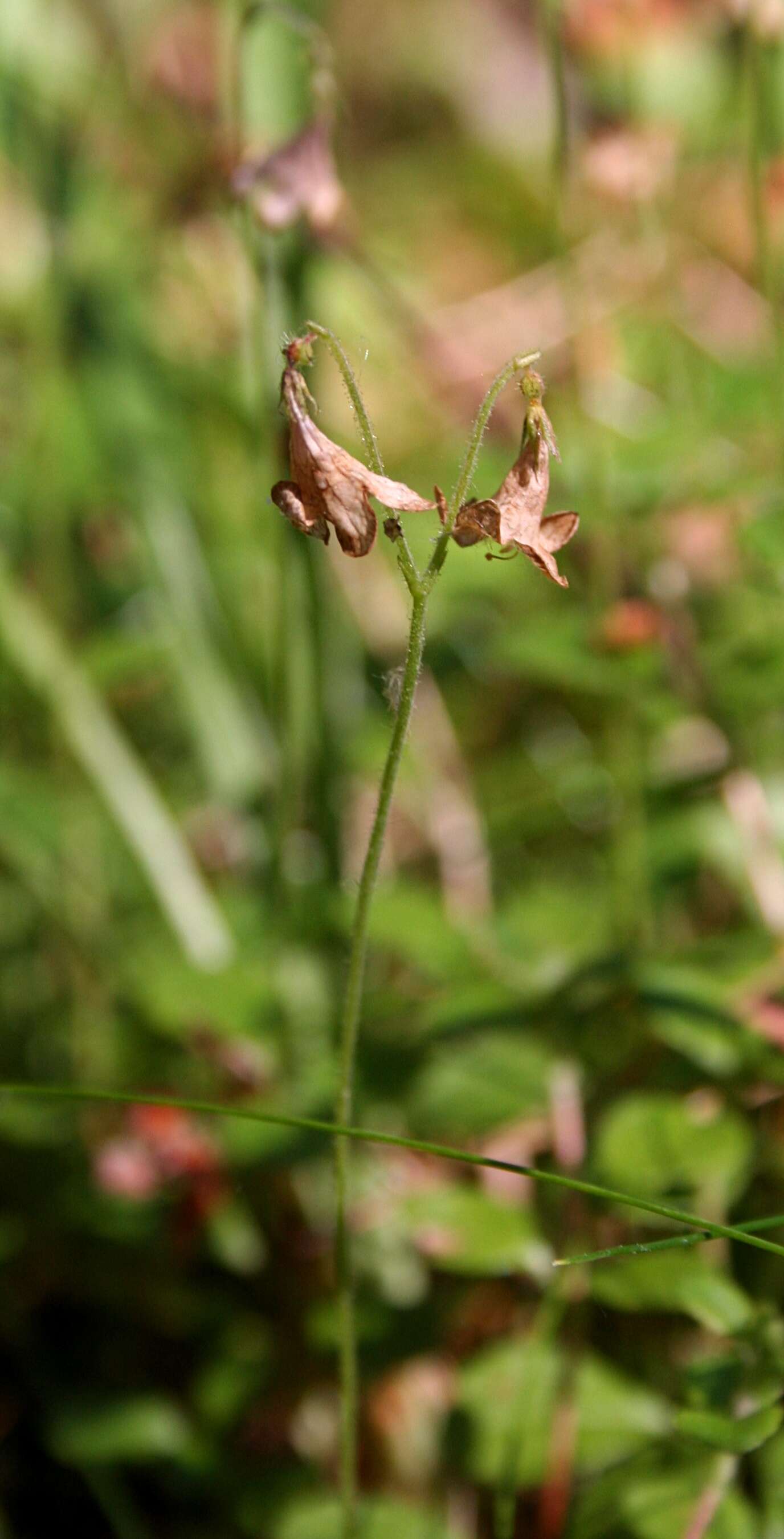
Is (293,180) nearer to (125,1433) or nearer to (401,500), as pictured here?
(401,500)

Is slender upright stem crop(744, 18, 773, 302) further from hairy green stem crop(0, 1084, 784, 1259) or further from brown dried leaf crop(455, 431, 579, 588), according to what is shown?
hairy green stem crop(0, 1084, 784, 1259)

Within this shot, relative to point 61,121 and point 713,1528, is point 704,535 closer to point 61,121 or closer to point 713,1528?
point 61,121

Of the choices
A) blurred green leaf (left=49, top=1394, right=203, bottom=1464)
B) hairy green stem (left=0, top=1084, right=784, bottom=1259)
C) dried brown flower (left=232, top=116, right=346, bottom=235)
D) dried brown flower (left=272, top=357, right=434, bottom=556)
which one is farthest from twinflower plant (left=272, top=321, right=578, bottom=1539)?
blurred green leaf (left=49, top=1394, right=203, bottom=1464)

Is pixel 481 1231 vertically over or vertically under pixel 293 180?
under

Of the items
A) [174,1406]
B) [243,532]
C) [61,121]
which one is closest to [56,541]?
[243,532]

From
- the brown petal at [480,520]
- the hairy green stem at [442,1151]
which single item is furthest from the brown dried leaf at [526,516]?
the hairy green stem at [442,1151]

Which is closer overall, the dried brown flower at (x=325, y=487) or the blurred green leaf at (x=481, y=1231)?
the dried brown flower at (x=325, y=487)

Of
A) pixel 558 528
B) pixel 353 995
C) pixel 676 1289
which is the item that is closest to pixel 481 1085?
pixel 676 1289

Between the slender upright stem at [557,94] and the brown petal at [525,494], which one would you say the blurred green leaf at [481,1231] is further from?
the slender upright stem at [557,94]
